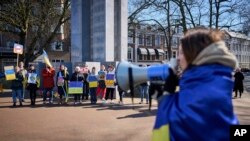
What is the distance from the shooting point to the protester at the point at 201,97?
1.88m

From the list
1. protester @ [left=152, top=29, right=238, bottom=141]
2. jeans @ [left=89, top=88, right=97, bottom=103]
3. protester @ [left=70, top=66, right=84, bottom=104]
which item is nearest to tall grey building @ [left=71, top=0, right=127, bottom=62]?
protester @ [left=70, top=66, right=84, bottom=104]

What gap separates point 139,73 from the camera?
95.4 inches

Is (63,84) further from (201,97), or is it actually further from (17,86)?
(201,97)

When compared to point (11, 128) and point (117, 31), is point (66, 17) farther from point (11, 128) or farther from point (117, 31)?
point (11, 128)

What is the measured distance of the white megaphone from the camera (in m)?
2.30

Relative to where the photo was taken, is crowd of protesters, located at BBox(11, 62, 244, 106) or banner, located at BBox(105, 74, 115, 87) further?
banner, located at BBox(105, 74, 115, 87)

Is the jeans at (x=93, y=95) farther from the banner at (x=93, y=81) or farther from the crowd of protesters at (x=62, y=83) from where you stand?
the banner at (x=93, y=81)

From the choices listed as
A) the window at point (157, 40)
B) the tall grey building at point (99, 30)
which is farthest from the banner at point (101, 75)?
the window at point (157, 40)

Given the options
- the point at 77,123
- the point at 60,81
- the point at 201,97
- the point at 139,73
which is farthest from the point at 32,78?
the point at 201,97

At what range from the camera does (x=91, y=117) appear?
11.2 m

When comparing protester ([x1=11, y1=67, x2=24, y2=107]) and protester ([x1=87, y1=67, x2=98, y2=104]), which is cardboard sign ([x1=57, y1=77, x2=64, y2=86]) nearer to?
protester ([x1=87, y1=67, x2=98, y2=104])

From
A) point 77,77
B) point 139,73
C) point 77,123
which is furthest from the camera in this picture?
point 77,77

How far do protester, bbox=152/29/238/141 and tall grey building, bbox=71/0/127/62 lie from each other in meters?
16.6

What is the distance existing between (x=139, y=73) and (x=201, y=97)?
0.63 m
